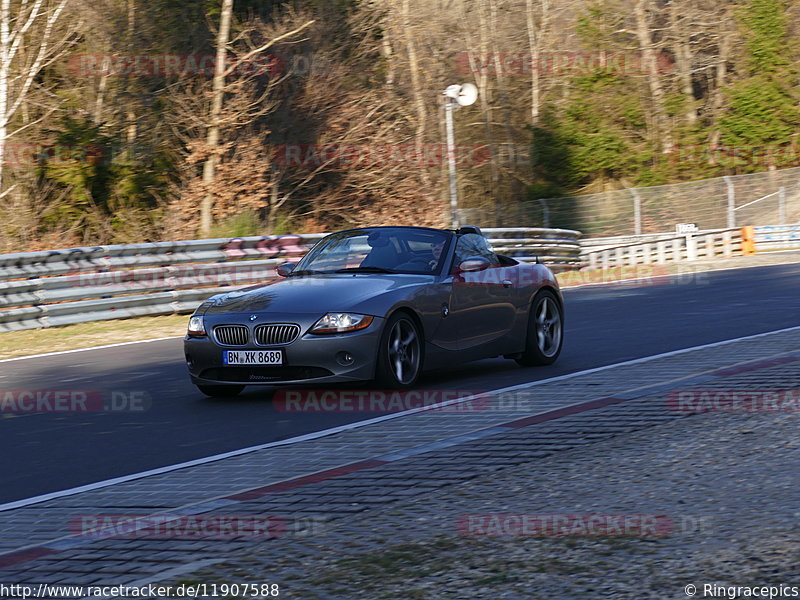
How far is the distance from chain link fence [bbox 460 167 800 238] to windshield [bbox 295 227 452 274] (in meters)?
30.3

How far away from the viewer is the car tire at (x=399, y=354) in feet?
31.0

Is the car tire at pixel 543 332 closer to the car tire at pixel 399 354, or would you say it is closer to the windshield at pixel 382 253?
the windshield at pixel 382 253

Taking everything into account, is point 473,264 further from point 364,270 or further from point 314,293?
point 314,293

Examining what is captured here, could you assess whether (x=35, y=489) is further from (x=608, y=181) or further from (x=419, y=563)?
(x=608, y=181)

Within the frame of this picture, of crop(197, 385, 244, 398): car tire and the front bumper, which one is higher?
the front bumper

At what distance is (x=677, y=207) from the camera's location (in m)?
42.0

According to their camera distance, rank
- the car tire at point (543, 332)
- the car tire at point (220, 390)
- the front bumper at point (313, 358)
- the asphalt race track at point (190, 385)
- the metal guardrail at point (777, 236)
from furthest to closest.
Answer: the metal guardrail at point (777, 236) → the car tire at point (543, 332) → the car tire at point (220, 390) → the front bumper at point (313, 358) → the asphalt race track at point (190, 385)

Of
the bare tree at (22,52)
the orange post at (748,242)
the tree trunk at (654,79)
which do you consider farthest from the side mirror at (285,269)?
the tree trunk at (654,79)

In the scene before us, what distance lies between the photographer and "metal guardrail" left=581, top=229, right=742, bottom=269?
3369 cm

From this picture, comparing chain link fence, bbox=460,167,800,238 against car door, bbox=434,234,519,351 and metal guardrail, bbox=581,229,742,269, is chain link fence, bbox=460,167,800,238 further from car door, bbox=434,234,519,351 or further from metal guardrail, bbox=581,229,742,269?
car door, bbox=434,234,519,351

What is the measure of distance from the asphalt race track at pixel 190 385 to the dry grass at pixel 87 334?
753 mm

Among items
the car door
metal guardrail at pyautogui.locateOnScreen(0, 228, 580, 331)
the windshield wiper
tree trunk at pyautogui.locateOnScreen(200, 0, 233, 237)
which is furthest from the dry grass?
tree trunk at pyautogui.locateOnScreen(200, 0, 233, 237)

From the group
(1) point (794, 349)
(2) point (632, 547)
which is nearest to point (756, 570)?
(2) point (632, 547)

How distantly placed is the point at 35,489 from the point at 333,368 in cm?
306
